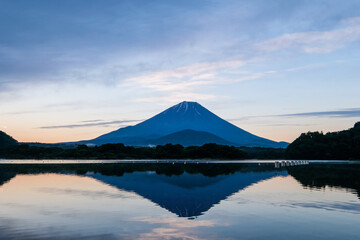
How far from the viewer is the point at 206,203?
25141 millimetres

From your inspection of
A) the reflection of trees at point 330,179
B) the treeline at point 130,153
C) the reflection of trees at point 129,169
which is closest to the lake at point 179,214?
the reflection of trees at point 330,179

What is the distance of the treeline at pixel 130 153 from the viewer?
13175cm

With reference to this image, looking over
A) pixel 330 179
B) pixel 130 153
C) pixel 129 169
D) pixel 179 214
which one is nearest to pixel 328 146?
pixel 130 153

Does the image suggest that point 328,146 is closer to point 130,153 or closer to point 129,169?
point 130,153

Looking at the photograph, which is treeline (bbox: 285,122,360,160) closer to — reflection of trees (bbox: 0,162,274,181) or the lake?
reflection of trees (bbox: 0,162,274,181)

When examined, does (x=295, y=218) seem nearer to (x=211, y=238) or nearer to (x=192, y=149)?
(x=211, y=238)

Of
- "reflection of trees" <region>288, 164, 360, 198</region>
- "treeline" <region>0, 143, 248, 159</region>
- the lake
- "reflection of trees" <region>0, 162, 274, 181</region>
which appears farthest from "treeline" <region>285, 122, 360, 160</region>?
the lake

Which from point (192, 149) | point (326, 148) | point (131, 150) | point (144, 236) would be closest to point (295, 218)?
point (144, 236)

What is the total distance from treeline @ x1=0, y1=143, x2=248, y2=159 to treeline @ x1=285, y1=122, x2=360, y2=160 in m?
19.2

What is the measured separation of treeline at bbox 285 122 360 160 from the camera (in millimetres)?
110500

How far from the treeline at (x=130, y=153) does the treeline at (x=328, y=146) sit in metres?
19.2

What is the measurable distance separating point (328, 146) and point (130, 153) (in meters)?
68.5

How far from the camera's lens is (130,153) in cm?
14388

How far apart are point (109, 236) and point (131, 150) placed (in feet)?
433
